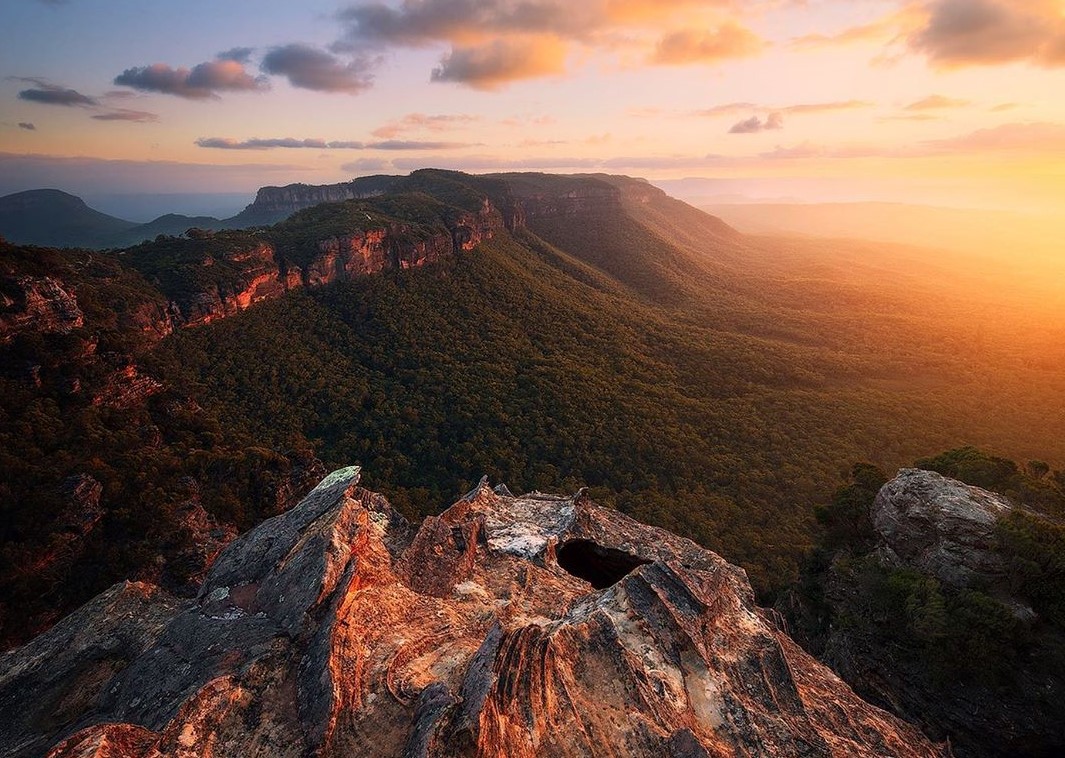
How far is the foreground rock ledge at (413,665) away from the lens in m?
12.7

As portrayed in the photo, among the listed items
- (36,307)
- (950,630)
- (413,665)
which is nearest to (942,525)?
(950,630)

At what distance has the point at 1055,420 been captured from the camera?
7644 cm

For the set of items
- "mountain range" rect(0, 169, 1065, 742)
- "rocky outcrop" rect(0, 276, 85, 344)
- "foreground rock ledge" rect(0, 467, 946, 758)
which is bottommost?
"mountain range" rect(0, 169, 1065, 742)

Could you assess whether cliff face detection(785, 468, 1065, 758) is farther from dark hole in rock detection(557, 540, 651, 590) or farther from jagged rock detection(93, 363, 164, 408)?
jagged rock detection(93, 363, 164, 408)

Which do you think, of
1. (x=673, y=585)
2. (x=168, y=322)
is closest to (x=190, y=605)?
(x=673, y=585)

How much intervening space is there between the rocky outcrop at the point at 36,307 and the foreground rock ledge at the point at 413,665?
3677 cm

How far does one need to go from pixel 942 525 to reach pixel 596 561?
17800 millimetres

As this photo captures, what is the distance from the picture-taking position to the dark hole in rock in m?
24.7

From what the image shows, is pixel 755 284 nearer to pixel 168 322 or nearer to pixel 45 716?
pixel 168 322

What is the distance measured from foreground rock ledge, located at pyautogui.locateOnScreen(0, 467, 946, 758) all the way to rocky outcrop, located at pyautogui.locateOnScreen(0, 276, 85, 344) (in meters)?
36.8

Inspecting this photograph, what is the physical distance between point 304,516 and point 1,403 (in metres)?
35.3

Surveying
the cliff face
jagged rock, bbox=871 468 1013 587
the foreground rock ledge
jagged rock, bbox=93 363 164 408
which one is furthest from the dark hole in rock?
jagged rock, bbox=93 363 164 408

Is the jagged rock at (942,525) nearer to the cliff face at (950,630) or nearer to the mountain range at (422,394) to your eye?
the cliff face at (950,630)

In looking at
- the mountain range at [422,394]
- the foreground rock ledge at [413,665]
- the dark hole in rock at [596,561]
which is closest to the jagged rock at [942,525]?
the mountain range at [422,394]
